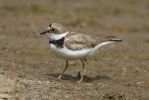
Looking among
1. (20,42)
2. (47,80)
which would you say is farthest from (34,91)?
(20,42)

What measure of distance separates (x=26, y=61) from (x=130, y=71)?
2.28 meters

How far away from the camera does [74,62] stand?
40.8 feet

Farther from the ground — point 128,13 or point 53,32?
point 128,13

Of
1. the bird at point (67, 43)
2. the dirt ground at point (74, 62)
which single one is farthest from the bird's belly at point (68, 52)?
the dirt ground at point (74, 62)

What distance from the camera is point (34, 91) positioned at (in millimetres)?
9227

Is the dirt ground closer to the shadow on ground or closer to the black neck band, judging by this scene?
the shadow on ground

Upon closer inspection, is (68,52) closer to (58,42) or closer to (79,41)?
(58,42)

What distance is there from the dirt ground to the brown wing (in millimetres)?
712

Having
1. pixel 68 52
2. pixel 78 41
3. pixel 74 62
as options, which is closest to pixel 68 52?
pixel 68 52

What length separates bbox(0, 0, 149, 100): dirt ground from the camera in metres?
9.46

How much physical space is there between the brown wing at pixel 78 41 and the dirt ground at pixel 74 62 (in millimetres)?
712

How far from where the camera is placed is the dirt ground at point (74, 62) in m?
9.46

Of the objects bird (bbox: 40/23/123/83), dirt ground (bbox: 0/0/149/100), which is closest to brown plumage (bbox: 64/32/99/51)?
bird (bbox: 40/23/123/83)

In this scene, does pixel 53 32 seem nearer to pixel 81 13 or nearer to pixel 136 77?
pixel 136 77
